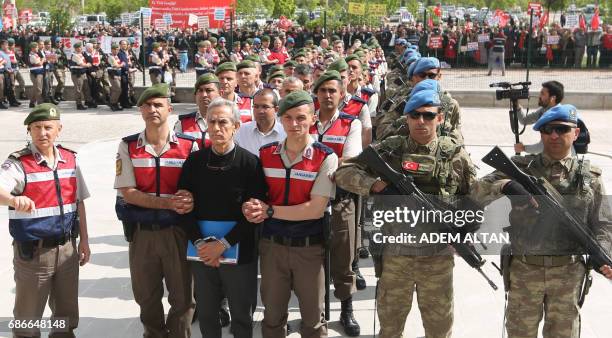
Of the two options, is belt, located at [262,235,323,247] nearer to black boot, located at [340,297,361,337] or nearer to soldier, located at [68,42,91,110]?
black boot, located at [340,297,361,337]

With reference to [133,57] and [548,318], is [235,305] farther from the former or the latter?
[133,57]

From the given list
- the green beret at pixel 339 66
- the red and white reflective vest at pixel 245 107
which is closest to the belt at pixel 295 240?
the red and white reflective vest at pixel 245 107

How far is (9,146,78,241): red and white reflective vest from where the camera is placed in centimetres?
455

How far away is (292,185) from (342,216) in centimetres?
102

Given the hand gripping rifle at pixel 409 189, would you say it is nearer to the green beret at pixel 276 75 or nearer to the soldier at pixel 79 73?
the green beret at pixel 276 75

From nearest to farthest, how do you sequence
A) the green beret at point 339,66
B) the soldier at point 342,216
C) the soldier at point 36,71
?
the soldier at point 342,216
the green beret at point 339,66
the soldier at point 36,71

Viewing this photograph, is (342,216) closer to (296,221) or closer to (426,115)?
(296,221)

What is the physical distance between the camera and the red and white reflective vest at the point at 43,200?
14.9ft

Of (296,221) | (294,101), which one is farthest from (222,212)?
(294,101)

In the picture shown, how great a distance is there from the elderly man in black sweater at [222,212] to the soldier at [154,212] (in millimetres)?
232

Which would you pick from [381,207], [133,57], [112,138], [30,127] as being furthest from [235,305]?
[133,57]

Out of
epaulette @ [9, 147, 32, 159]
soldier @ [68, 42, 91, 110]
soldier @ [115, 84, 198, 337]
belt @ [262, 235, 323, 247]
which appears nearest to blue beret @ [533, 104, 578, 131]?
belt @ [262, 235, 323, 247]

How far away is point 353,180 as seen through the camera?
4.29 m

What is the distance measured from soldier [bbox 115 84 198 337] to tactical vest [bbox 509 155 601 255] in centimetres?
222
